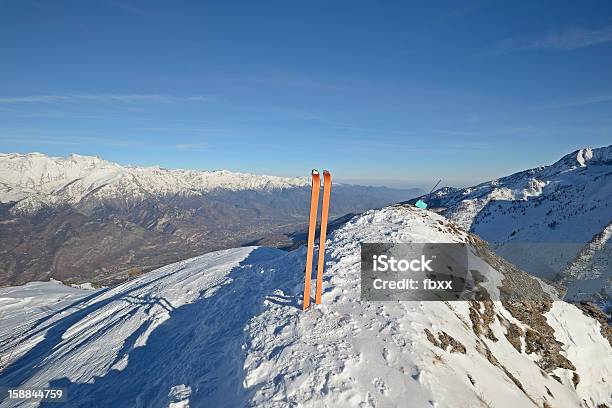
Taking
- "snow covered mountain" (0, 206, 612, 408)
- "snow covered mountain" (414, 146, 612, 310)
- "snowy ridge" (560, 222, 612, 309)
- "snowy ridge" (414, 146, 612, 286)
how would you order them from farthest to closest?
"snowy ridge" (414, 146, 612, 286)
"snow covered mountain" (414, 146, 612, 310)
"snowy ridge" (560, 222, 612, 309)
"snow covered mountain" (0, 206, 612, 408)

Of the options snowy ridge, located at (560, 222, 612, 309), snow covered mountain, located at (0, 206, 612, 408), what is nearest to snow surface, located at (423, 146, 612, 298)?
snowy ridge, located at (560, 222, 612, 309)

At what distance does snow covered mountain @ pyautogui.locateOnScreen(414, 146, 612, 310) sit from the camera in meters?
59.0

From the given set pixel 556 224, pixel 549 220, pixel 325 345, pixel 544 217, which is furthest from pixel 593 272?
pixel 325 345

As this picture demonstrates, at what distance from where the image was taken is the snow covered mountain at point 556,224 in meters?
59.0

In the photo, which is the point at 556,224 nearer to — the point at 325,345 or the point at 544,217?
the point at 544,217

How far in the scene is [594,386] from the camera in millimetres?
18609

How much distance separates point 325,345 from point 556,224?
330ft

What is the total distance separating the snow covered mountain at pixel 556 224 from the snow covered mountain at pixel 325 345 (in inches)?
1608

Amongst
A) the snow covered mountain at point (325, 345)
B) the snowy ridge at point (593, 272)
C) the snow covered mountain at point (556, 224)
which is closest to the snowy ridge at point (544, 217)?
the snow covered mountain at point (556, 224)

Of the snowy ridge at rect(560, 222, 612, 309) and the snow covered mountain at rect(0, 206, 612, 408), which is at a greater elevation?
the snow covered mountain at rect(0, 206, 612, 408)

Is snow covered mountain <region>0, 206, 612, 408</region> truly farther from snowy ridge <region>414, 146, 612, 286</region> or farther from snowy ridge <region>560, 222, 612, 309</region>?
snowy ridge <region>414, 146, 612, 286</region>

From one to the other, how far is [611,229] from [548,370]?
73.7m

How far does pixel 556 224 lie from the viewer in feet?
284

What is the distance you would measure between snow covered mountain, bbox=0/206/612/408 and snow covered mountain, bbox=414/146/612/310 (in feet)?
134
